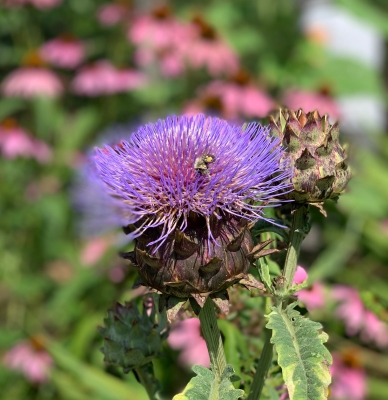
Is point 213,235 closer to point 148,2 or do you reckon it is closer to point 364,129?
point 364,129

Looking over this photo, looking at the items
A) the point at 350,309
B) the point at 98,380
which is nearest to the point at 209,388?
the point at 98,380

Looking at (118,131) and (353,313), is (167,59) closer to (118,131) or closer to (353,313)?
(118,131)

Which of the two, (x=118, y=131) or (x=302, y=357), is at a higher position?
(x=118, y=131)

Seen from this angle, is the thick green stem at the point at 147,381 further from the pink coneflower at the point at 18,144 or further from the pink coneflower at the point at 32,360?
the pink coneflower at the point at 18,144

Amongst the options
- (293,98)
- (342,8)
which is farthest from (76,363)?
(342,8)

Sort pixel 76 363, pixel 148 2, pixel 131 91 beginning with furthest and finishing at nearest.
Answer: pixel 148 2 < pixel 131 91 < pixel 76 363

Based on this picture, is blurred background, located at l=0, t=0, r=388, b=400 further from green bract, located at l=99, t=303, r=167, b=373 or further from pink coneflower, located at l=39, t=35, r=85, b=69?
green bract, located at l=99, t=303, r=167, b=373

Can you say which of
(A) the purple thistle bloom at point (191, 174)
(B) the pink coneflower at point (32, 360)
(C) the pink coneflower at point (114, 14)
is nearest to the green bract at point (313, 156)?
Result: (A) the purple thistle bloom at point (191, 174)
